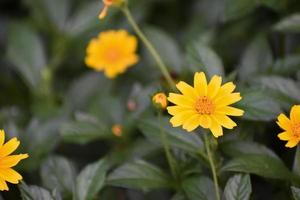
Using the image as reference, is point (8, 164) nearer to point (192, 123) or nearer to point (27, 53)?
point (192, 123)

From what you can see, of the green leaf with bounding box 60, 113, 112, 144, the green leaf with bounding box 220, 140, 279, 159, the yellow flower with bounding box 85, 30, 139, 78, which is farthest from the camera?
the yellow flower with bounding box 85, 30, 139, 78

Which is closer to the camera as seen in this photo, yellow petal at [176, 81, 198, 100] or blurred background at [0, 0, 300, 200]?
yellow petal at [176, 81, 198, 100]

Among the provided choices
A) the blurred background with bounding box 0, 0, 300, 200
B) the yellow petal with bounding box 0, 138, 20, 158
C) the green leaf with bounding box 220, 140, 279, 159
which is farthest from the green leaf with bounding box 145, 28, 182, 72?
the yellow petal with bounding box 0, 138, 20, 158

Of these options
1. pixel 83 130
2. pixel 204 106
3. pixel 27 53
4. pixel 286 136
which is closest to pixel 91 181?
pixel 83 130

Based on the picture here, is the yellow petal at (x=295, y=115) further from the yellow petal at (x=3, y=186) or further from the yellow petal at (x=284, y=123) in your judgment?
the yellow petal at (x=3, y=186)

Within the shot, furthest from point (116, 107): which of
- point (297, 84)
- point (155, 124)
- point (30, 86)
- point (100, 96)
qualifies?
point (297, 84)

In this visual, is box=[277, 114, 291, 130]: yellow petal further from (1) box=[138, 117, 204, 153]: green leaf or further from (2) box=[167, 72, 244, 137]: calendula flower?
(1) box=[138, 117, 204, 153]: green leaf

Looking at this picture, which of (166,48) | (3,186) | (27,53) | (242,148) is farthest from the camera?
(27,53)

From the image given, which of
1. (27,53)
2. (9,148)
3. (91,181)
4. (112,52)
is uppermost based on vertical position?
(27,53)
